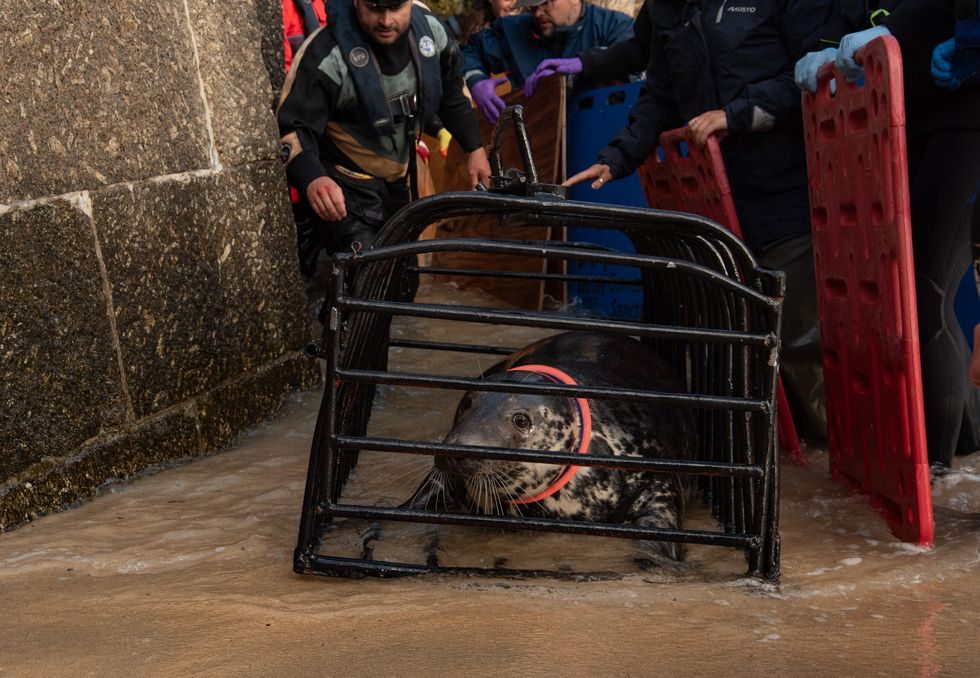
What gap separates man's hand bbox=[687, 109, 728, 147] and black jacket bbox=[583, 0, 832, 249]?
3 cm

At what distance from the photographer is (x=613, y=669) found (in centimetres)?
204

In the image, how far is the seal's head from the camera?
274cm

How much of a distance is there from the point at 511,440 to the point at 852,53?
4.74 ft

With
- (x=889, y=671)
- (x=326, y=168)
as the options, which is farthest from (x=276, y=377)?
(x=889, y=671)

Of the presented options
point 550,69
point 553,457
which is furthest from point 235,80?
point 550,69

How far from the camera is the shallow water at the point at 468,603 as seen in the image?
6.88 ft

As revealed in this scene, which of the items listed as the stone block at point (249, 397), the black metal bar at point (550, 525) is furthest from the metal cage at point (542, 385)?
the stone block at point (249, 397)

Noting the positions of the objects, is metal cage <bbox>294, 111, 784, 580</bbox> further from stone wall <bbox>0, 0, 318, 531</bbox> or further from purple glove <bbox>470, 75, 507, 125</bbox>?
purple glove <bbox>470, 75, 507, 125</bbox>

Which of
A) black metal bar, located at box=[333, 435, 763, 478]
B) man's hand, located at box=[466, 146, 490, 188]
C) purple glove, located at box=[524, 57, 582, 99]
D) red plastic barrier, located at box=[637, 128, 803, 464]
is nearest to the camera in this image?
black metal bar, located at box=[333, 435, 763, 478]

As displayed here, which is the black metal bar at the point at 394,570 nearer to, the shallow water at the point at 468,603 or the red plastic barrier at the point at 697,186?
the shallow water at the point at 468,603

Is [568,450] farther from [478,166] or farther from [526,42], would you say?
[526,42]

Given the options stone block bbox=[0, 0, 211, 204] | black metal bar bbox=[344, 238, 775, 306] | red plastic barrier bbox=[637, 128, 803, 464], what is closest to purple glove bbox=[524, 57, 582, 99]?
red plastic barrier bbox=[637, 128, 803, 464]

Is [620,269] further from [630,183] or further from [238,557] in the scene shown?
[238,557]

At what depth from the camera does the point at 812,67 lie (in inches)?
131
